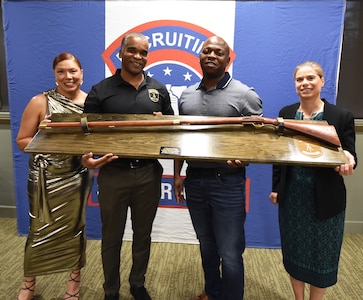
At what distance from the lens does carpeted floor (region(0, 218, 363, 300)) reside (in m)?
2.25

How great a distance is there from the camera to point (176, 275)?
8.14 ft

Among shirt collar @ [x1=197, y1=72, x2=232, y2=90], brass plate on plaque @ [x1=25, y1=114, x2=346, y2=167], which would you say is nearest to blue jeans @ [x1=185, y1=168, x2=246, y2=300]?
brass plate on plaque @ [x1=25, y1=114, x2=346, y2=167]

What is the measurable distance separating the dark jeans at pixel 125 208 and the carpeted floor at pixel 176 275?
306 millimetres

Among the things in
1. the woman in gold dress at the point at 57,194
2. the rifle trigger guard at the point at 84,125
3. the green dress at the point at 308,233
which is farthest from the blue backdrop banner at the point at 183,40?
the rifle trigger guard at the point at 84,125

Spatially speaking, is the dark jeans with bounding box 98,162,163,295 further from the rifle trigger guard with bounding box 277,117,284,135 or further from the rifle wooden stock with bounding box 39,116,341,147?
the rifle trigger guard with bounding box 277,117,284,135

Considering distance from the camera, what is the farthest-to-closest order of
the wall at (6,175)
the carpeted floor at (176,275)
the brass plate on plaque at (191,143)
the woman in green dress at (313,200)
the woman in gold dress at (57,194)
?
the wall at (6,175) < the carpeted floor at (176,275) < the woman in gold dress at (57,194) < the woman in green dress at (313,200) < the brass plate on plaque at (191,143)

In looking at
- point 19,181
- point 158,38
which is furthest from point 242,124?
point 19,181

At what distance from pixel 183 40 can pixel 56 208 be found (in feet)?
5.12

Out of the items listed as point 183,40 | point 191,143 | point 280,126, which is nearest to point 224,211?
point 191,143

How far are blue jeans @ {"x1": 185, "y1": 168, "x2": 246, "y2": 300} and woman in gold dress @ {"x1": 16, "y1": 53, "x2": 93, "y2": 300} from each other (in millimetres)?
Answer: 692

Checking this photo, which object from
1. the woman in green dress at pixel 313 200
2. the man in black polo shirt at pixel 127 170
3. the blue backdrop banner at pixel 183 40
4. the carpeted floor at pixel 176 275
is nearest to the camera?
the woman in green dress at pixel 313 200

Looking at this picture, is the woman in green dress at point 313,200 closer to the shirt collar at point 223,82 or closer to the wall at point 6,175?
the shirt collar at point 223,82

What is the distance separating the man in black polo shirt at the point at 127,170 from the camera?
5.86ft

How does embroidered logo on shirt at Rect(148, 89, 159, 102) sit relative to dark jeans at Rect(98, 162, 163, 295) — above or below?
above
